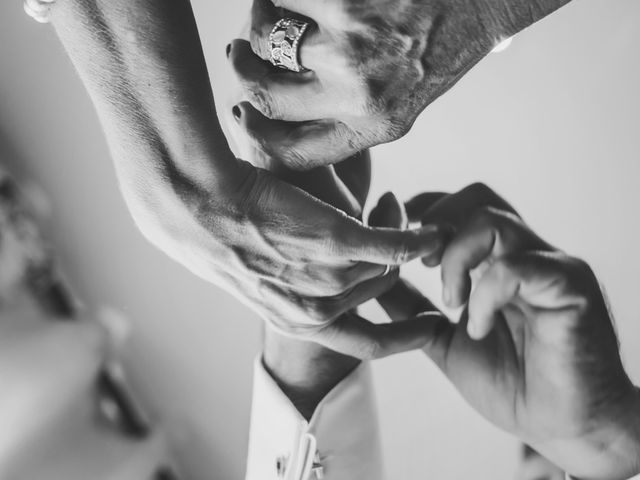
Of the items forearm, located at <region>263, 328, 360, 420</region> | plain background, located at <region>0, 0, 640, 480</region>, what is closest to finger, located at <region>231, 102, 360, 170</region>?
forearm, located at <region>263, 328, 360, 420</region>

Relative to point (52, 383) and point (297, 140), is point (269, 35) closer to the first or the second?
point (297, 140)

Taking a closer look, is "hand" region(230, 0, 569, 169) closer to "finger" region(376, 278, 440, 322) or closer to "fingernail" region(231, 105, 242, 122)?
"fingernail" region(231, 105, 242, 122)

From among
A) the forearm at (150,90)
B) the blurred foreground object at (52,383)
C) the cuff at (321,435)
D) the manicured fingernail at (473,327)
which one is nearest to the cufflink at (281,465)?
the cuff at (321,435)

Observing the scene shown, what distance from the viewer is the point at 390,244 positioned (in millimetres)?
631

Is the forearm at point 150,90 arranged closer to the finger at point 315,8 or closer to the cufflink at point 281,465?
the finger at point 315,8

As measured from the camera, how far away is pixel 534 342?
0.72m

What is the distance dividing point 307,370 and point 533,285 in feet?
1.25

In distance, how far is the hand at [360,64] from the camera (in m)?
0.50

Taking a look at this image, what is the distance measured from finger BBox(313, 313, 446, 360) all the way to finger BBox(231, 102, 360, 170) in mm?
213

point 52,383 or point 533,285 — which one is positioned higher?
point 533,285

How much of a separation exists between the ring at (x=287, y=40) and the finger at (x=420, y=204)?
30cm

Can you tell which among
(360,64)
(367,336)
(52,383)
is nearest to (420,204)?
(367,336)

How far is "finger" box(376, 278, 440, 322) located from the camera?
0.90 m

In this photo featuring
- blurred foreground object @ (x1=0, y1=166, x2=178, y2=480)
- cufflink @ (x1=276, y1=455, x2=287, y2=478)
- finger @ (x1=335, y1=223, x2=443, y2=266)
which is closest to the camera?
finger @ (x1=335, y1=223, x2=443, y2=266)
